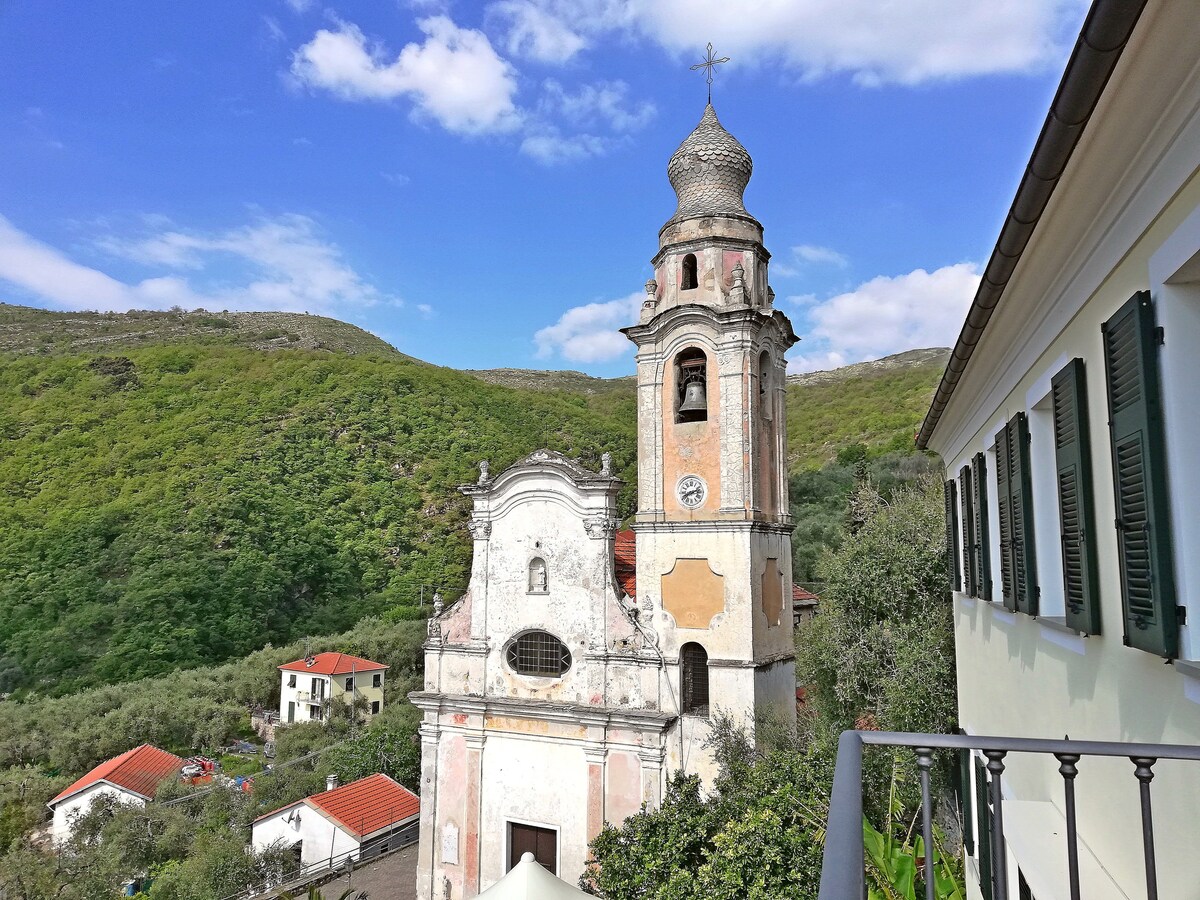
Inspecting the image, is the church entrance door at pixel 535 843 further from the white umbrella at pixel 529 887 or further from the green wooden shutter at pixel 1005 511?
the green wooden shutter at pixel 1005 511

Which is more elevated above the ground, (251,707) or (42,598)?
(42,598)

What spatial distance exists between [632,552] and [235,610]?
35.4 metres

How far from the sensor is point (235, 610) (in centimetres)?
4500

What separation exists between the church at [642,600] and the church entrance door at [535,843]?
1.7 inches

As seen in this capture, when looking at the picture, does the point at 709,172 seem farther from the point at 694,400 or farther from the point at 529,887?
the point at 529,887

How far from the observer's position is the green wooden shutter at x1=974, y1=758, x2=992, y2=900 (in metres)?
5.54

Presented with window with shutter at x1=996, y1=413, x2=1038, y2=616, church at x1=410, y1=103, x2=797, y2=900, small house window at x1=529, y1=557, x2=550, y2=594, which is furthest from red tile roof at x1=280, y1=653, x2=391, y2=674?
window with shutter at x1=996, y1=413, x2=1038, y2=616

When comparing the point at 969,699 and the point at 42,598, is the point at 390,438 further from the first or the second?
the point at 969,699

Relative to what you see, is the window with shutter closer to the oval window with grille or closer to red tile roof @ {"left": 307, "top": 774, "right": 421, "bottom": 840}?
the oval window with grille

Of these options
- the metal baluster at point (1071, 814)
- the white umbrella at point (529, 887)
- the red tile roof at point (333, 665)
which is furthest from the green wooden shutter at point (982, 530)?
the red tile roof at point (333, 665)

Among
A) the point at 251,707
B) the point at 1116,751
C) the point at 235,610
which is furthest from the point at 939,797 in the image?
the point at 235,610

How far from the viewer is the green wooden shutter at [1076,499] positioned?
319 centimetres

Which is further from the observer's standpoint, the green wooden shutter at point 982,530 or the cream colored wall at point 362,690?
the cream colored wall at point 362,690

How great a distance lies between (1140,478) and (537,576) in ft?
48.0
